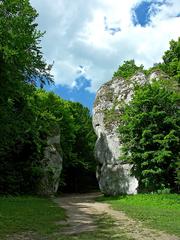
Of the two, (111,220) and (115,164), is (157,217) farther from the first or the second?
(115,164)

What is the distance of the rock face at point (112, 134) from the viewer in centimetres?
3672

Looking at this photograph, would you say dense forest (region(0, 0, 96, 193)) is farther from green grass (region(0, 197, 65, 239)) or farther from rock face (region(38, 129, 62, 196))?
green grass (region(0, 197, 65, 239))

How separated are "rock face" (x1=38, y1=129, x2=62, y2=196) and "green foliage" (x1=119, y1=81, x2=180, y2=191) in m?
7.97

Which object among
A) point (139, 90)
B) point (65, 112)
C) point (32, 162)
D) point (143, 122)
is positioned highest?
point (65, 112)

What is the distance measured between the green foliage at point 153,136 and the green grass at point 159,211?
212 cm

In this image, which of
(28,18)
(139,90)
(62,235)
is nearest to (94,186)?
(139,90)

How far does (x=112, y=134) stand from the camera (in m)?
39.2

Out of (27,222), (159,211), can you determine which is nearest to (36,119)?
(159,211)

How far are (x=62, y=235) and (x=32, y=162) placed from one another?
24225 mm

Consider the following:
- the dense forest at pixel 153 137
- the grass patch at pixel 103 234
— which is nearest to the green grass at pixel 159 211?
the grass patch at pixel 103 234

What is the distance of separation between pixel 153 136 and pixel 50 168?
1117cm

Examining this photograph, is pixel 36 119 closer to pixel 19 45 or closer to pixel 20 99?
pixel 20 99

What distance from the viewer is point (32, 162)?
38.4 m

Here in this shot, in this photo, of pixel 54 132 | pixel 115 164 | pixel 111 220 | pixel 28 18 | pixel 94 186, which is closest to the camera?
pixel 111 220
